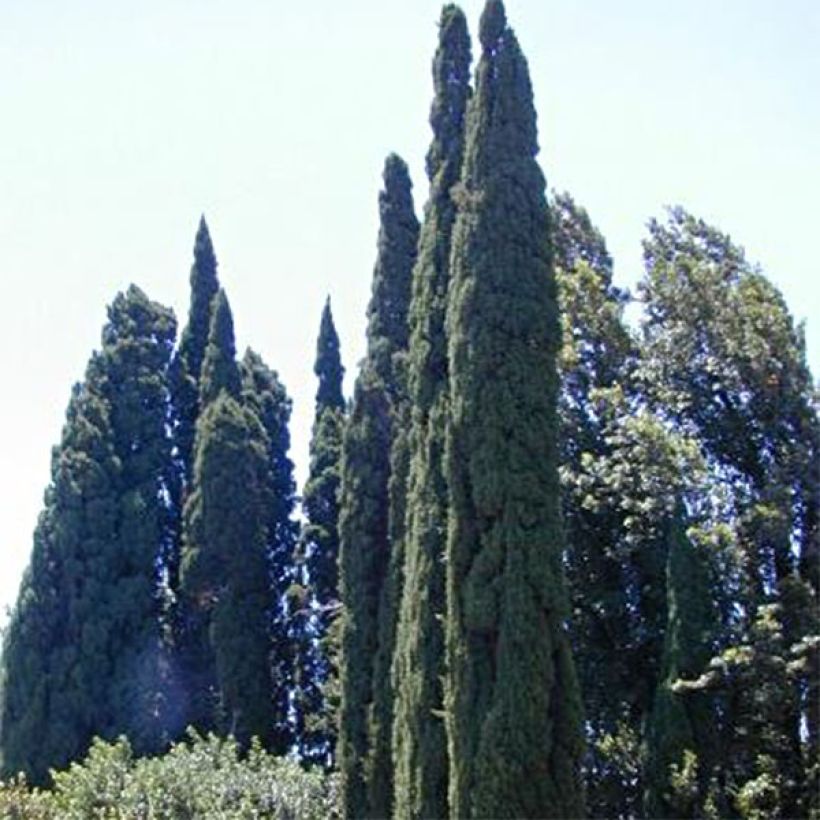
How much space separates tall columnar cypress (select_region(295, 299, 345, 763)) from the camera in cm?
2305

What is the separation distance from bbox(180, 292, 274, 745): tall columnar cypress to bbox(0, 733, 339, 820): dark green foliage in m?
4.62

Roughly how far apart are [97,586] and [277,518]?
13.4 feet

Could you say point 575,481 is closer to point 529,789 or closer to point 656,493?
point 656,493

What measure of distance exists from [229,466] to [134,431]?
266 centimetres

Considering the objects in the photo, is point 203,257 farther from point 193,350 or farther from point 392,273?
point 392,273

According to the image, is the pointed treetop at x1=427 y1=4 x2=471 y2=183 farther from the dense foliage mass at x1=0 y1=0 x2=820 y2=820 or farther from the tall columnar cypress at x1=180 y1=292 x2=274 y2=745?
the tall columnar cypress at x1=180 y1=292 x2=274 y2=745

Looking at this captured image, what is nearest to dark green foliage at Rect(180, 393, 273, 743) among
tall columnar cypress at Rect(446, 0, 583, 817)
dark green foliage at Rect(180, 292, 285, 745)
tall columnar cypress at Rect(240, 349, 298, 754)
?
→ dark green foliage at Rect(180, 292, 285, 745)

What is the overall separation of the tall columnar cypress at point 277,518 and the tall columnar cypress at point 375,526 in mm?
6062

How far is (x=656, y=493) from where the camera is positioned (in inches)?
648

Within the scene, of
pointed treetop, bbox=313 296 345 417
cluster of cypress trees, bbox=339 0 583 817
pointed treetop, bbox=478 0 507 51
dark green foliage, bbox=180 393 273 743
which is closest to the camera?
cluster of cypress trees, bbox=339 0 583 817

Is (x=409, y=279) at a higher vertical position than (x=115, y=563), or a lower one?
higher

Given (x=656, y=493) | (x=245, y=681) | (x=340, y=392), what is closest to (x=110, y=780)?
(x=245, y=681)

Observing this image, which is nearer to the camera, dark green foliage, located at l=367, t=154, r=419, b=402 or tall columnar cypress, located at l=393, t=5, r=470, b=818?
tall columnar cypress, located at l=393, t=5, r=470, b=818

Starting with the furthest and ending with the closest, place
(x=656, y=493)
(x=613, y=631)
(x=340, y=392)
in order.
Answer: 1. (x=340, y=392)
2. (x=613, y=631)
3. (x=656, y=493)
